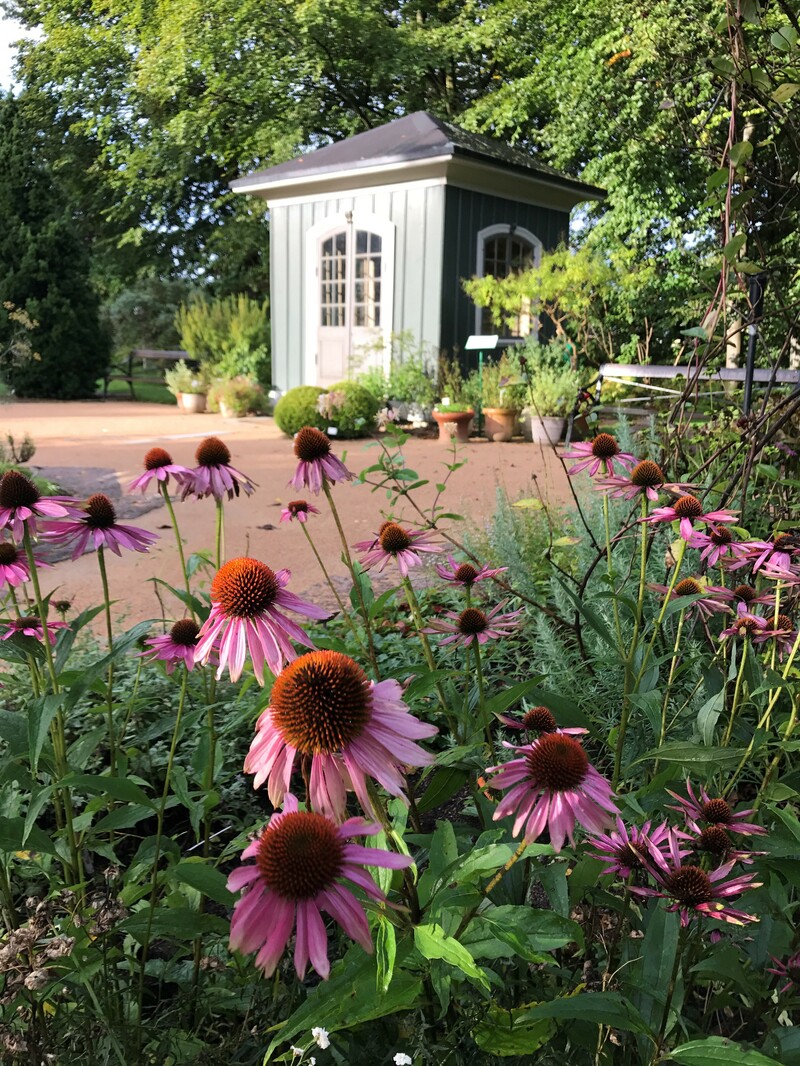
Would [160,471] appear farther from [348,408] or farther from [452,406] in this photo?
[452,406]

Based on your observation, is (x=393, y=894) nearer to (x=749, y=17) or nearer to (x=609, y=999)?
(x=609, y=999)

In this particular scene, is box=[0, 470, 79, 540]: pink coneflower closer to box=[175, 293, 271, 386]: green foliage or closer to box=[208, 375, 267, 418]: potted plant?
box=[208, 375, 267, 418]: potted plant

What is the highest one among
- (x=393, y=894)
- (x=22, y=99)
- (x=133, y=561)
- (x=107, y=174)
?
(x=22, y=99)

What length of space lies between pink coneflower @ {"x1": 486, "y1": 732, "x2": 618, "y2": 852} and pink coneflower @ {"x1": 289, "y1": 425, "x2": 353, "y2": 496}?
0.78 meters

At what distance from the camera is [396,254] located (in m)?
9.85

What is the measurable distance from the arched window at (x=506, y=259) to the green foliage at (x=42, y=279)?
731 centimetres

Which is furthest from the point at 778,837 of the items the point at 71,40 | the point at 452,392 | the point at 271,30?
the point at 71,40

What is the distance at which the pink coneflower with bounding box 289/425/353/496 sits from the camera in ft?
4.91

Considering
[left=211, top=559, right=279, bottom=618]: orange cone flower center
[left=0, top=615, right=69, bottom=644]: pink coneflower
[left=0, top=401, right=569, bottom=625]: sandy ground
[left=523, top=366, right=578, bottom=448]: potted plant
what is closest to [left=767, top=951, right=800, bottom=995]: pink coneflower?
[left=211, top=559, right=279, bottom=618]: orange cone flower center

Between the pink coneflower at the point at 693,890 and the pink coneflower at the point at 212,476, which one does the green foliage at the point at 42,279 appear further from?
the pink coneflower at the point at 693,890

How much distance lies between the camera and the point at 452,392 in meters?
9.13

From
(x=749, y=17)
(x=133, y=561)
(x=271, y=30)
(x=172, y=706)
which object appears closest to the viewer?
(x=749, y=17)

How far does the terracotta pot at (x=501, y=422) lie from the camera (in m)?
8.58

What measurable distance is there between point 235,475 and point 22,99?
21525mm
